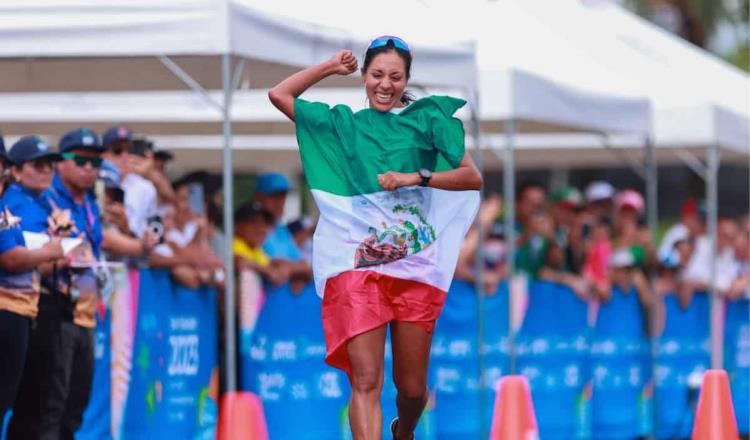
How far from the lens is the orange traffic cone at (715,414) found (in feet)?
27.5

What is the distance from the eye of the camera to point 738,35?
3234 cm

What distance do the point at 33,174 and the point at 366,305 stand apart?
246cm

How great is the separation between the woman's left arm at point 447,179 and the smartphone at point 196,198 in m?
4.15

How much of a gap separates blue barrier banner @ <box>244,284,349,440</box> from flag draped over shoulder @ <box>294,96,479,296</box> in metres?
3.66

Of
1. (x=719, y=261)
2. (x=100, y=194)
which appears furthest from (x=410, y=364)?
(x=719, y=261)

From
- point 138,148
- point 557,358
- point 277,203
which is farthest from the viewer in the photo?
point 557,358

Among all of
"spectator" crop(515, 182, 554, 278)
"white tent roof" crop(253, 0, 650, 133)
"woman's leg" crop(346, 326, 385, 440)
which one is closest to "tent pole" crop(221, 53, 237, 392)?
"white tent roof" crop(253, 0, 650, 133)

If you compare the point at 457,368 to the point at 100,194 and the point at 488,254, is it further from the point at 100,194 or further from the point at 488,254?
the point at 100,194

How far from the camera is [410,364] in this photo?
743 cm

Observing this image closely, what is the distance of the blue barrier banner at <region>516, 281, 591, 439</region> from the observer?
13.7m

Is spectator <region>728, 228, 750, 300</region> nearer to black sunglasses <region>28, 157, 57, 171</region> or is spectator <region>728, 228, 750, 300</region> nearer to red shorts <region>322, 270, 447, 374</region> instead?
black sunglasses <region>28, 157, 57, 171</region>

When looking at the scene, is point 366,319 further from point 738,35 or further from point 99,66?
point 738,35

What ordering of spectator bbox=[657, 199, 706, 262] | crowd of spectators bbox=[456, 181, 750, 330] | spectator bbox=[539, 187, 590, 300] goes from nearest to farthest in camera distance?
spectator bbox=[539, 187, 590, 300]
crowd of spectators bbox=[456, 181, 750, 330]
spectator bbox=[657, 199, 706, 262]

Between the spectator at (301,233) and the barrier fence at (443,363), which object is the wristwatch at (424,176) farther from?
the spectator at (301,233)
